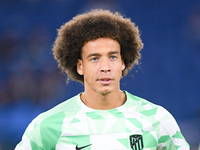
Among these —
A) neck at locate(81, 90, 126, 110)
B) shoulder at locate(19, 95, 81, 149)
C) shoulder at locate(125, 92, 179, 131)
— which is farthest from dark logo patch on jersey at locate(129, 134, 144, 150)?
shoulder at locate(19, 95, 81, 149)

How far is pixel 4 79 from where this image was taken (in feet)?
23.5

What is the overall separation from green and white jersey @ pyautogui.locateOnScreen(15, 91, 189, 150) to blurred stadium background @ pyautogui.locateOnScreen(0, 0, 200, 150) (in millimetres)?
3620

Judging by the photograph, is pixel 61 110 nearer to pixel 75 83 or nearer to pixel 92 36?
pixel 92 36

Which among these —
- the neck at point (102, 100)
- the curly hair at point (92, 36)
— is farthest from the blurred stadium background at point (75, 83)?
the neck at point (102, 100)

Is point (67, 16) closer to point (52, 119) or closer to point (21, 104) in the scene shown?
point (21, 104)

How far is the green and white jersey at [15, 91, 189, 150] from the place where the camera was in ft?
9.92

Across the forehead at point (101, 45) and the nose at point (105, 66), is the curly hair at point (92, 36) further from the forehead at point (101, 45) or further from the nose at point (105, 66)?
the nose at point (105, 66)

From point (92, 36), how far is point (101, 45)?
0.13 metres

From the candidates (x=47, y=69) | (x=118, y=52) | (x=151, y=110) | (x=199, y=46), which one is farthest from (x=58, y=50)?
(x=199, y=46)

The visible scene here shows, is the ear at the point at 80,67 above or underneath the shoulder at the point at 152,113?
above

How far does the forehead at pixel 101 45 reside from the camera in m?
3.12

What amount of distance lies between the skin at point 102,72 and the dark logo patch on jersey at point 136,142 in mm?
355

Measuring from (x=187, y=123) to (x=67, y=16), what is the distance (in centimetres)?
332

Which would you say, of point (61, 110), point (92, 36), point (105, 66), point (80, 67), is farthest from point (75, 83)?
point (105, 66)
